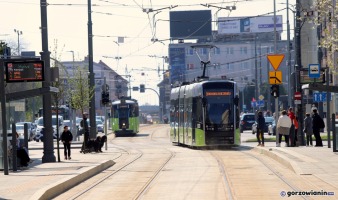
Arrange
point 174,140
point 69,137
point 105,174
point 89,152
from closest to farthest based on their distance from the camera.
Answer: point 105,174
point 69,137
point 89,152
point 174,140

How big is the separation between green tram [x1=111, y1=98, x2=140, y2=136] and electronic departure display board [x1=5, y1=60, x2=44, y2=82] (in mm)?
51001

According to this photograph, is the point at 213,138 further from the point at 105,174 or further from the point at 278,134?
the point at 105,174

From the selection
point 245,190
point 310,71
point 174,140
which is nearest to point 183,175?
point 245,190

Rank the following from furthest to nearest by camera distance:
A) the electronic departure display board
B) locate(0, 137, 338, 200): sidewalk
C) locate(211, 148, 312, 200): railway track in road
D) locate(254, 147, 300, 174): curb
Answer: the electronic departure display board → locate(254, 147, 300, 174): curb → locate(0, 137, 338, 200): sidewalk → locate(211, 148, 312, 200): railway track in road

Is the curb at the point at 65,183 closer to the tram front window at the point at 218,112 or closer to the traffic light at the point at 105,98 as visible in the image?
the tram front window at the point at 218,112

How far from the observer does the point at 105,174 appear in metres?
28.8

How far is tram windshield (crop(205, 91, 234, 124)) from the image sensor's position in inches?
1706

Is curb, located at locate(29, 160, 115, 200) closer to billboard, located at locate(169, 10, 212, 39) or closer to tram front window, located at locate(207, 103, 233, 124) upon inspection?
tram front window, located at locate(207, 103, 233, 124)

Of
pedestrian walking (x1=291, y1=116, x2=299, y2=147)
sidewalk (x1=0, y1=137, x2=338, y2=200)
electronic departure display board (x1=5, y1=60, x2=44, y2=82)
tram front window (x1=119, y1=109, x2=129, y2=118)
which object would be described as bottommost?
sidewalk (x1=0, y1=137, x2=338, y2=200)

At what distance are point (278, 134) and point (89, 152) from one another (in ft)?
29.0

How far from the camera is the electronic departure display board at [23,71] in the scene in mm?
28375

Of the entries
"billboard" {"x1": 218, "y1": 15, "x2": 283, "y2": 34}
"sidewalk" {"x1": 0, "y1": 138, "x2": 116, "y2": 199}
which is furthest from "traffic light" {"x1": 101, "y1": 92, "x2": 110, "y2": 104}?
"billboard" {"x1": 218, "y1": 15, "x2": 283, "y2": 34}

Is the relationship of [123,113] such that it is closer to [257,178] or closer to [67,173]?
[67,173]

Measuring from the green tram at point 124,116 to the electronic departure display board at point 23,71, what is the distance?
51001 millimetres
